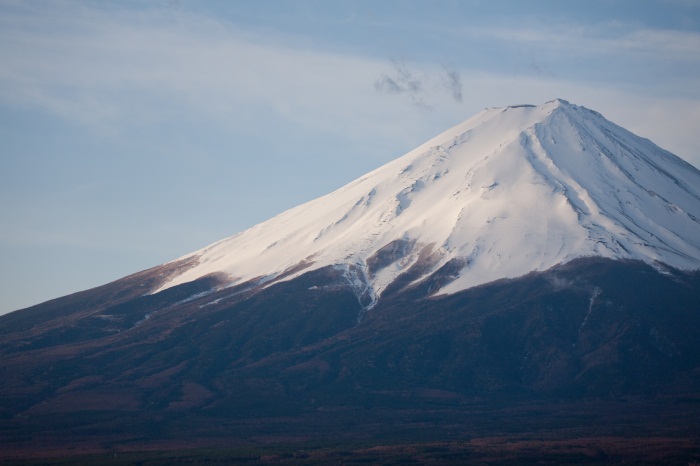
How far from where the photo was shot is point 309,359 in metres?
146

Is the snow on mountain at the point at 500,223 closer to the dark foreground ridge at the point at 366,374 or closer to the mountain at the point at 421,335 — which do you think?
the mountain at the point at 421,335

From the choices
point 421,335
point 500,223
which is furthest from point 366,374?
point 500,223

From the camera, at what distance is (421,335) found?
145m

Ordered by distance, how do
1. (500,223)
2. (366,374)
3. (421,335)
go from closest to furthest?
(366,374) → (421,335) → (500,223)

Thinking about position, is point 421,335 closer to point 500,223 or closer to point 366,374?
point 366,374

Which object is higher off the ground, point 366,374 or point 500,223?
point 500,223

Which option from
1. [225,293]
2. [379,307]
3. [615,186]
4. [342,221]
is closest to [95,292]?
[225,293]

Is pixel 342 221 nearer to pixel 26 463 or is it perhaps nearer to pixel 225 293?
pixel 225 293

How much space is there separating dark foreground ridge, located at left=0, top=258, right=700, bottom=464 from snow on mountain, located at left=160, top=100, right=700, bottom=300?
212 inches

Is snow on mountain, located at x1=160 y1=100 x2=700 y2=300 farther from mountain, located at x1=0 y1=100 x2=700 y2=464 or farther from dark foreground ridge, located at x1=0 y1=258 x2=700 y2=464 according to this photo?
dark foreground ridge, located at x1=0 y1=258 x2=700 y2=464

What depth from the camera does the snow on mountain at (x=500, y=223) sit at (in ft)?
529

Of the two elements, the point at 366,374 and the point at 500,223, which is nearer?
the point at 366,374

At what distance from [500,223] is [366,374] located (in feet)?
139

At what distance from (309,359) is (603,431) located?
4998 centimetres
